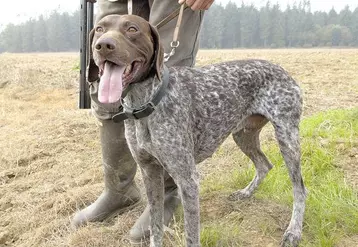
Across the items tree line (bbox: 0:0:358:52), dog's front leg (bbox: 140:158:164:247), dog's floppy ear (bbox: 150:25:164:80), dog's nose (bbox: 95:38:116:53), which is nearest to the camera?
dog's nose (bbox: 95:38:116:53)

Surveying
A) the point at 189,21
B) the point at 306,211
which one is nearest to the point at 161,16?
the point at 189,21

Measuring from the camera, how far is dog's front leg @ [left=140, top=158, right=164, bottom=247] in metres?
3.57

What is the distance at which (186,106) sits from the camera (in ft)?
10.9

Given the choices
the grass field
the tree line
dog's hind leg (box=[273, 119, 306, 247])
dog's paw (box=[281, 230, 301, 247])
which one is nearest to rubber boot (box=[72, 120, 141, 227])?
the grass field

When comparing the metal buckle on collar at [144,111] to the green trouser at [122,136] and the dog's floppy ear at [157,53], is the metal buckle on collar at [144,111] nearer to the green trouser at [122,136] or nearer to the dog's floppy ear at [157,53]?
the dog's floppy ear at [157,53]

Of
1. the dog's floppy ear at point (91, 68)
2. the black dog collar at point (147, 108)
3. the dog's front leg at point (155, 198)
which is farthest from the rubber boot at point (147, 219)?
the dog's floppy ear at point (91, 68)

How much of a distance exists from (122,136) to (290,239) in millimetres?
1652

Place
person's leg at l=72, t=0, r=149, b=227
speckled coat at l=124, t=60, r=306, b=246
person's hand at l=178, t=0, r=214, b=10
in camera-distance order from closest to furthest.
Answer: speckled coat at l=124, t=60, r=306, b=246
person's hand at l=178, t=0, r=214, b=10
person's leg at l=72, t=0, r=149, b=227

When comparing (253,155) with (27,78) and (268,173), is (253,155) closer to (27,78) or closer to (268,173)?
(268,173)

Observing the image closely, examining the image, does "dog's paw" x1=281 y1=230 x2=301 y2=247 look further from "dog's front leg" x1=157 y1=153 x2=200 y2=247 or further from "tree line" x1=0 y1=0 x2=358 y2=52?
"tree line" x1=0 y1=0 x2=358 y2=52

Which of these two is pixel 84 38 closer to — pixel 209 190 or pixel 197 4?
pixel 197 4

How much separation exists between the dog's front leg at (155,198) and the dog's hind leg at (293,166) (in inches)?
39.1

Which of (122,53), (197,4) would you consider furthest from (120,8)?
(122,53)

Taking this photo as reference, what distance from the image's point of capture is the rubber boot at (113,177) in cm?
417
